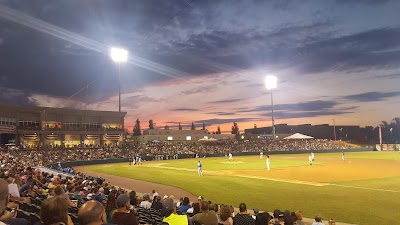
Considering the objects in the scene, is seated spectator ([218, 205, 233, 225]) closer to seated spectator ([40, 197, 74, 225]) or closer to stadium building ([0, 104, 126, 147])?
seated spectator ([40, 197, 74, 225])

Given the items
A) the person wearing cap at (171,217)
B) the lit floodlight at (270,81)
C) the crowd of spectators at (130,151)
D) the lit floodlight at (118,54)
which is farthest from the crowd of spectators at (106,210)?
the lit floodlight at (270,81)

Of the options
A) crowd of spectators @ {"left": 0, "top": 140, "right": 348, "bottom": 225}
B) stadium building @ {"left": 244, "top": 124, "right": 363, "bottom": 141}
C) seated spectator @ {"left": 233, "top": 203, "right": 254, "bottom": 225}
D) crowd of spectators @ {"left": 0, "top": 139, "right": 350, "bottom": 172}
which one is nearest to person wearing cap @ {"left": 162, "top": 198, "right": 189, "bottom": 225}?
crowd of spectators @ {"left": 0, "top": 140, "right": 348, "bottom": 225}

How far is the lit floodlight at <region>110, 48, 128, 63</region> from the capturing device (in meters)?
48.3

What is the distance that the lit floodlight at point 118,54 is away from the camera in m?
48.3

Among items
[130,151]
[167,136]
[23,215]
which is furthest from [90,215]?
[167,136]

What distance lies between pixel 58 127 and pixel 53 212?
77.4m

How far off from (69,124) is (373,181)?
2705 inches

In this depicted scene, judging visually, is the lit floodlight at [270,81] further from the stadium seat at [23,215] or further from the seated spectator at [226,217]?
the stadium seat at [23,215]

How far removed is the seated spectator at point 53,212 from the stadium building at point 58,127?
6827 cm

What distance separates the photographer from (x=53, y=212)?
3.62 metres

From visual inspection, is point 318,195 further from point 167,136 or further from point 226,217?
point 167,136

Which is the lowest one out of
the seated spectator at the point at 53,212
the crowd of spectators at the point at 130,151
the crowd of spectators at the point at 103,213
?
the crowd of spectators at the point at 130,151

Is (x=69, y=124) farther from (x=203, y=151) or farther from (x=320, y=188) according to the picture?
(x=320, y=188)

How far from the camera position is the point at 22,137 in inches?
2680
